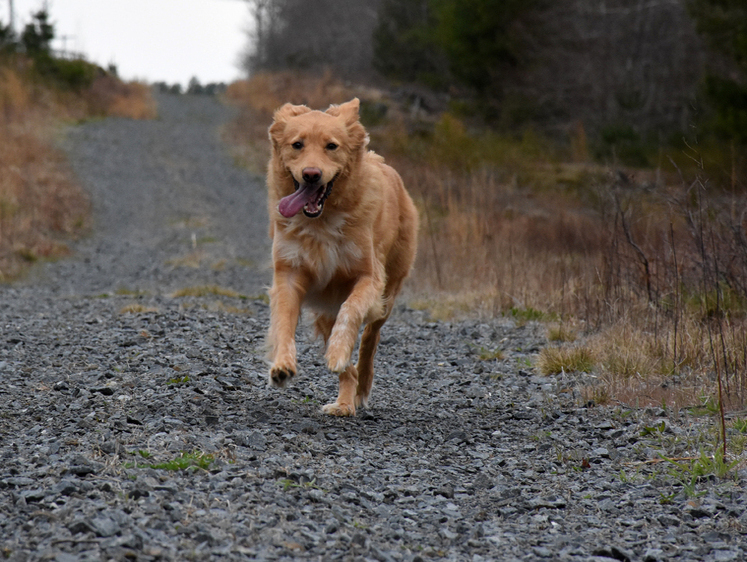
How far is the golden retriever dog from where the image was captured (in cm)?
454

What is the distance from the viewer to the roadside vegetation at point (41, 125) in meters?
13.1

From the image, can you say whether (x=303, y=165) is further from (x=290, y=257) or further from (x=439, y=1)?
(x=439, y=1)

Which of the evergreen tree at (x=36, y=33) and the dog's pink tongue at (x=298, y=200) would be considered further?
the evergreen tree at (x=36, y=33)

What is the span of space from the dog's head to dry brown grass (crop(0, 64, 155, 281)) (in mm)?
7702

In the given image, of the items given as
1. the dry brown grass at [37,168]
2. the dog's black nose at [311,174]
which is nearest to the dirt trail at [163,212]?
the dry brown grass at [37,168]

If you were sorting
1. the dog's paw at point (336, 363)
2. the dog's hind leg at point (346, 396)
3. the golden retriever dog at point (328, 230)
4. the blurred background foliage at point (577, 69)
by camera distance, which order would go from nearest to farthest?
the dog's paw at point (336, 363) → the golden retriever dog at point (328, 230) → the dog's hind leg at point (346, 396) → the blurred background foliage at point (577, 69)

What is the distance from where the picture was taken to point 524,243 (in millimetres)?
10367

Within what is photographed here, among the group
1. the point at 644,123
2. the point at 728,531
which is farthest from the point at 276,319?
the point at 644,123

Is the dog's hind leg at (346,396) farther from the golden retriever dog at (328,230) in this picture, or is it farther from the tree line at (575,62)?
the tree line at (575,62)

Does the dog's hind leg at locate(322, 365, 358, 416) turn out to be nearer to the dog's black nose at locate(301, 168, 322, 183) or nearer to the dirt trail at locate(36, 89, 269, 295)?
the dog's black nose at locate(301, 168, 322, 183)

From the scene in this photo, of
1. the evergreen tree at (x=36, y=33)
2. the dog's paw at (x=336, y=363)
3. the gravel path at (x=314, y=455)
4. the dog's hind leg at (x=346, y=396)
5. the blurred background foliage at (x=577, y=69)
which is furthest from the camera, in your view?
the evergreen tree at (x=36, y=33)

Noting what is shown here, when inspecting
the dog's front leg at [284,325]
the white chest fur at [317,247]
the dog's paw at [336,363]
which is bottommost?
the dog's paw at [336,363]

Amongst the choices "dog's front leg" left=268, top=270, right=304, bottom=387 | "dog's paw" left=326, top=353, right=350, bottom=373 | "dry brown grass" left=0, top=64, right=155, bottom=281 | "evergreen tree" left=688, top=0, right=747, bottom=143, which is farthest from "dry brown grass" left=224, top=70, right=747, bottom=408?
"dry brown grass" left=0, top=64, right=155, bottom=281

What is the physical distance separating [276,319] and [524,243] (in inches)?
252
